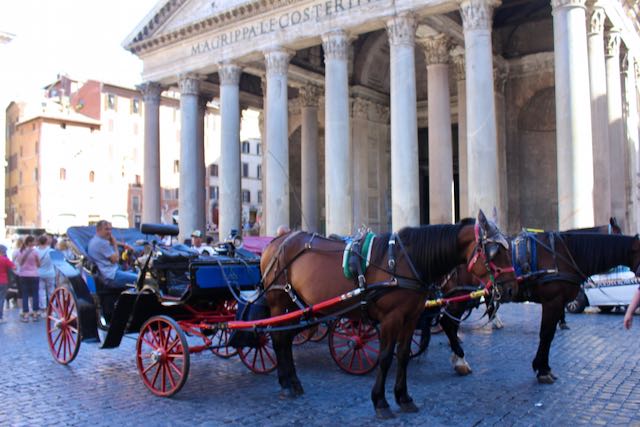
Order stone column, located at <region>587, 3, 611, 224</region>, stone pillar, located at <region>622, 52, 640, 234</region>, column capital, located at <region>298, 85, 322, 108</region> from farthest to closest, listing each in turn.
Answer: column capital, located at <region>298, 85, 322, 108</region>, stone pillar, located at <region>622, 52, 640, 234</region>, stone column, located at <region>587, 3, 611, 224</region>

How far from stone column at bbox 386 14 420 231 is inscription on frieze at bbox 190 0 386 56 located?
1.46 m

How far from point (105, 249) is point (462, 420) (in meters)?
4.48

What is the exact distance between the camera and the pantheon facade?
15.3m

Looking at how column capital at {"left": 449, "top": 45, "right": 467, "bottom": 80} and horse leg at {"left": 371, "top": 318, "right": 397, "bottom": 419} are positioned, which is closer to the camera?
horse leg at {"left": 371, "top": 318, "right": 397, "bottom": 419}

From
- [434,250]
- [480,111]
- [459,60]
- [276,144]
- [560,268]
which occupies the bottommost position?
[560,268]

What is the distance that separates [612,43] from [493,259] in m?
16.0

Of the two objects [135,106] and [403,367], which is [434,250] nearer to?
[403,367]

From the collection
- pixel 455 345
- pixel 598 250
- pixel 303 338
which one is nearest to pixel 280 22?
pixel 303 338

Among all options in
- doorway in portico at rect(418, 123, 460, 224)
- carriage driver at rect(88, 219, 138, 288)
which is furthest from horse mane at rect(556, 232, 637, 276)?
doorway in portico at rect(418, 123, 460, 224)

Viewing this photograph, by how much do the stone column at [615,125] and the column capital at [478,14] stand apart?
5.00 meters

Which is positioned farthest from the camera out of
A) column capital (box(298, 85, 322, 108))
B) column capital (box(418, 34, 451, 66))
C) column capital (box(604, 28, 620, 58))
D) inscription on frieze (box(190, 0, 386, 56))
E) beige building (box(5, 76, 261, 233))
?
beige building (box(5, 76, 261, 233))

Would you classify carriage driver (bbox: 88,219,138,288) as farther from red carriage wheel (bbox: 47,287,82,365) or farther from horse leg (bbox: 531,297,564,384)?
horse leg (bbox: 531,297,564,384)

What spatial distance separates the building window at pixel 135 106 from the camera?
44938mm

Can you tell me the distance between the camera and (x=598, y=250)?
664 cm
